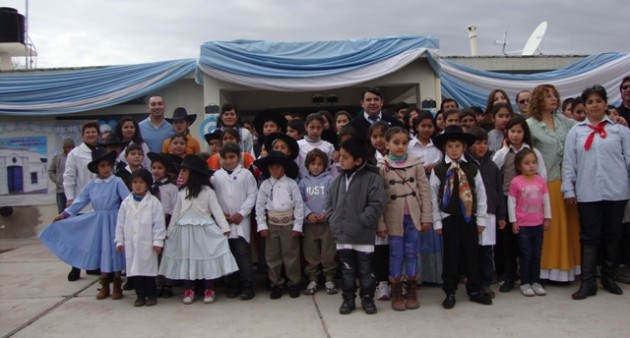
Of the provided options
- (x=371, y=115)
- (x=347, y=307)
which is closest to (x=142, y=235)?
(x=347, y=307)

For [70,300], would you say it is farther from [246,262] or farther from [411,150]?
[411,150]

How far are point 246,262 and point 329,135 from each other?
5.38ft

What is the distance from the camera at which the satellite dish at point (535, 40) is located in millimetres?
11273

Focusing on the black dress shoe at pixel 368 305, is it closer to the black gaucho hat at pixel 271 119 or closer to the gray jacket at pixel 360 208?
the gray jacket at pixel 360 208

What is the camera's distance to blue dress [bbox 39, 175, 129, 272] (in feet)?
16.5

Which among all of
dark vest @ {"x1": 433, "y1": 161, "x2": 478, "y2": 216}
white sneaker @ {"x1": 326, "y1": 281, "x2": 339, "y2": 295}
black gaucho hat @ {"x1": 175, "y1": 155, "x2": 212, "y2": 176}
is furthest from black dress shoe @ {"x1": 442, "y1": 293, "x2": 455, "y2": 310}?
black gaucho hat @ {"x1": 175, "y1": 155, "x2": 212, "y2": 176}

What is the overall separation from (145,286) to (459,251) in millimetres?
2865

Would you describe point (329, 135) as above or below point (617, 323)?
above

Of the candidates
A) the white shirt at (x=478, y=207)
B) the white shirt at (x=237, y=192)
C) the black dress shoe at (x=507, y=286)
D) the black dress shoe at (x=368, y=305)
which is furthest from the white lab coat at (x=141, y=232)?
the black dress shoe at (x=507, y=286)

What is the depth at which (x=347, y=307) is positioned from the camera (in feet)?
13.8

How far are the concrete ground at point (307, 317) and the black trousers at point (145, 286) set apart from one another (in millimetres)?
144

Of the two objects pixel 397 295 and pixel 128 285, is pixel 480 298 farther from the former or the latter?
pixel 128 285

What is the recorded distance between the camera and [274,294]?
189 inches

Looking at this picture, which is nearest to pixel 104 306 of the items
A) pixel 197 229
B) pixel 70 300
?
pixel 70 300
